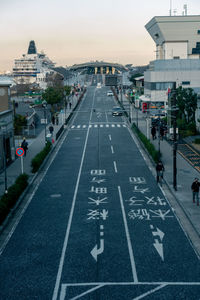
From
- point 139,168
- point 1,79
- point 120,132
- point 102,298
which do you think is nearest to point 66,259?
point 102,298

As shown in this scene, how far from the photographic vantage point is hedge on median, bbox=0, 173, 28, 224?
21263 millimetres

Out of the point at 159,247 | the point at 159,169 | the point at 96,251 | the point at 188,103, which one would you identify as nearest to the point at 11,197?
the point at 96,251

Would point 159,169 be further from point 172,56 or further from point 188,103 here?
point 172,56

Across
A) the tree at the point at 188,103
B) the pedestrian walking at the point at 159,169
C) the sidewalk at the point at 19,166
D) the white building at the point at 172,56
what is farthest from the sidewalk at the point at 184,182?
the white building at the point at 172,56

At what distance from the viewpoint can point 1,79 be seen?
123 ft

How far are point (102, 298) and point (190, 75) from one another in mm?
78898

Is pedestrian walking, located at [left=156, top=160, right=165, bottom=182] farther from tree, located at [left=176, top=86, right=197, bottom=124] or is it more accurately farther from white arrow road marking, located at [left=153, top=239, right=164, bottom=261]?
tree, located at [left=176, top=86, right=197, bottom=124]

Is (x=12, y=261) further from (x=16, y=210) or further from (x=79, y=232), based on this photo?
(x=16, y=210)

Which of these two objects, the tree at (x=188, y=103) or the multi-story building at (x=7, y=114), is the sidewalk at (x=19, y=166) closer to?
the multi-story building at (x=7, y=114)

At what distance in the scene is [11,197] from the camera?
2345 centimetres

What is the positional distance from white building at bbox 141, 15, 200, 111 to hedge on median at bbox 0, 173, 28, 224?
198 ft

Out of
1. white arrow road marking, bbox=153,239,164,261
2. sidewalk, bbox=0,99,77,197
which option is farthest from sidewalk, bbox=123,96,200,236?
sidewalk, bbox=0,99,77,197

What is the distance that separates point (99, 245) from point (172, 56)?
9529cm

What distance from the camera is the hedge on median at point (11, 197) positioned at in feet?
69.8
